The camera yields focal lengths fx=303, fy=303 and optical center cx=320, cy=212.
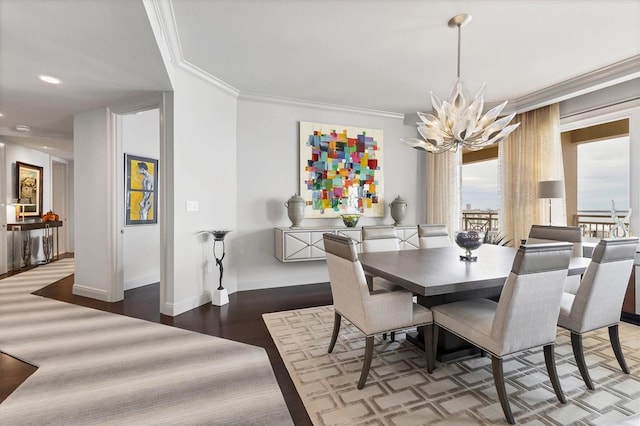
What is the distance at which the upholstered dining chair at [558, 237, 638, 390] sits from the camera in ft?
6.58

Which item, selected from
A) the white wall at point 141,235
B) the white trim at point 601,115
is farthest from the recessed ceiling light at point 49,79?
the white trim at point 601,115

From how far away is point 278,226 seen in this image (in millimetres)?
4527

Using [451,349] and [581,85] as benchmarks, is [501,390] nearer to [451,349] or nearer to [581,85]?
[451,349]

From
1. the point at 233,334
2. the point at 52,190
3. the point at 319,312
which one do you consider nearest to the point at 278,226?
the point at 319,312

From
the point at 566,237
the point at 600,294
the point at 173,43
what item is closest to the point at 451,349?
the point at 600,294

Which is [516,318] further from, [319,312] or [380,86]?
[380,86]

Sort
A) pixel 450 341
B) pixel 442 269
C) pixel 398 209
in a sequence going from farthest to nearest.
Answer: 1. pixel 398 209
2. pixel 450 341
3. pixel 442 269

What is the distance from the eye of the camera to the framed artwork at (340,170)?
15.3ft

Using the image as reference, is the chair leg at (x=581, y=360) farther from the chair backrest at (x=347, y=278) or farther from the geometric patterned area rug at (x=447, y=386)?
the chair backrest at (x=347, y=278)

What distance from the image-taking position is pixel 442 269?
227cm

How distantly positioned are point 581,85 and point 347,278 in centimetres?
395

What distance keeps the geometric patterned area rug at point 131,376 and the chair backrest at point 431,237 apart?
84.0 inches

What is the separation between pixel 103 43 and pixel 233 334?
2.66 m

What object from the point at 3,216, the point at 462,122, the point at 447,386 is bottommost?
the point at 447,386
